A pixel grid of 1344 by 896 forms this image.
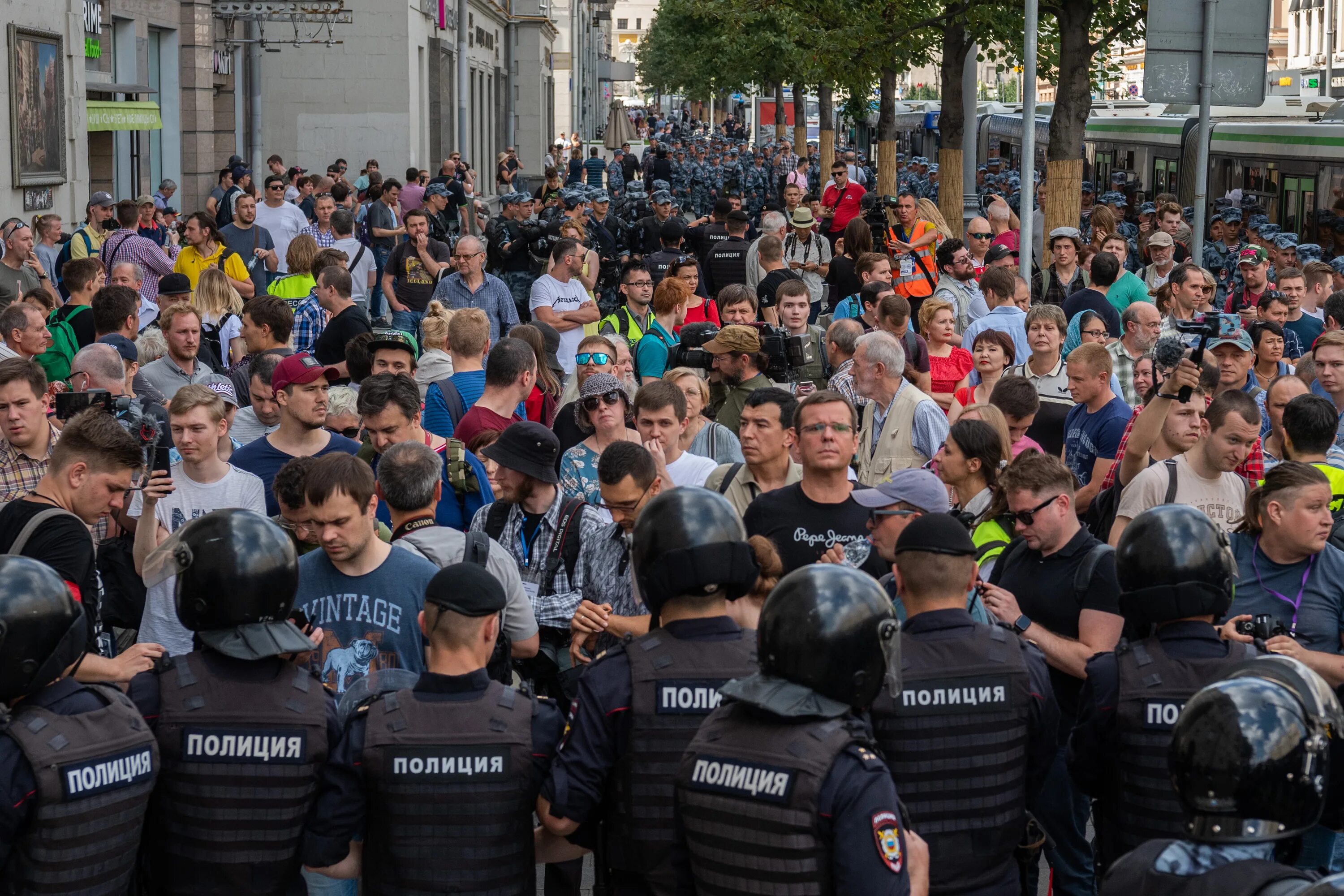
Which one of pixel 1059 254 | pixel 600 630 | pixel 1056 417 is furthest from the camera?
pixel 1059 254

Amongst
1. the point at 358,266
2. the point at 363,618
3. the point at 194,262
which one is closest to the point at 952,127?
the point at 358,266

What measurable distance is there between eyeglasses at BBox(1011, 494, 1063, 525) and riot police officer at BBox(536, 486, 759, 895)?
4.74 ft

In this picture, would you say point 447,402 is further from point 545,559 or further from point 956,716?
point 956,716

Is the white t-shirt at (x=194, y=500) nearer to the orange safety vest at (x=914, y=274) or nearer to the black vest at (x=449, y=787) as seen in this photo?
the black vest at (x=449, y=787)

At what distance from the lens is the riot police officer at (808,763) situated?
3.10m

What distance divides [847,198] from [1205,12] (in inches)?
270

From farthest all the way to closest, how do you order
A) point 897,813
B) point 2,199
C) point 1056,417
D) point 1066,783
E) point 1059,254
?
point 2,199, point 1059,254, point 1056,417, point 1066,783, point 897,813

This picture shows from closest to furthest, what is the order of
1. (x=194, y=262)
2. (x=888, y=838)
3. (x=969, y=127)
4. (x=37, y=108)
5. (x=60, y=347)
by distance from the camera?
(x=888, y=838) → (x=60, y=347) → (x=194, y=262) → (x=37, y=108) → (x=969, y=127)

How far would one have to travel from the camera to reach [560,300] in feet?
34.6

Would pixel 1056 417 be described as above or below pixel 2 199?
below

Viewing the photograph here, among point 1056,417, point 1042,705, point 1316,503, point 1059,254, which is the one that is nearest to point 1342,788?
point 1042,705

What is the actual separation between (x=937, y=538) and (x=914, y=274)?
8261 mm

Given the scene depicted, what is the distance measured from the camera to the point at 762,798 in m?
3.14

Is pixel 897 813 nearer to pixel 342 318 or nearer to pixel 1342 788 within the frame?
pixel 1342 788
